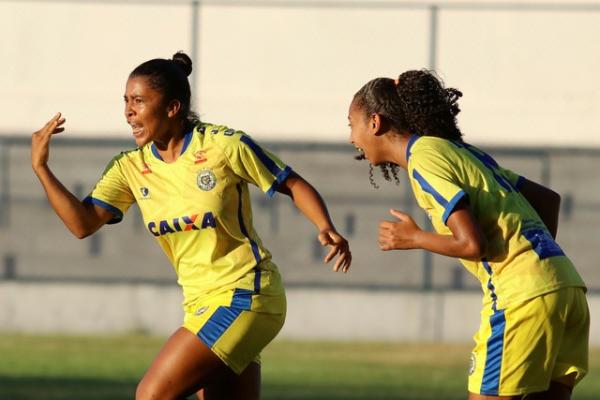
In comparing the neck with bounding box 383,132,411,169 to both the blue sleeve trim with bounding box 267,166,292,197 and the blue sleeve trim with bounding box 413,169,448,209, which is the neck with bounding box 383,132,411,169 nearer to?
the blue sleeve trim with bounding box 413,169,448,209

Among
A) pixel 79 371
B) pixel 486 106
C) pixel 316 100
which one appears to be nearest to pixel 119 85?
pixel 316 100

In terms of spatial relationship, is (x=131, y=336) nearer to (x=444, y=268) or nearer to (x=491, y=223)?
(x=444, y=268)

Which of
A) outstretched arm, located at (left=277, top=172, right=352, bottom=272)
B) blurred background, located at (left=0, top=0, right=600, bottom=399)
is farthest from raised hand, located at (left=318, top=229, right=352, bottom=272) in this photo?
blurred background, located at (left=0, top=0, right=600, bottom=399)

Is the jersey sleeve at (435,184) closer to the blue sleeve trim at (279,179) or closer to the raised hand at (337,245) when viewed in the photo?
the raised hand at (337,245)

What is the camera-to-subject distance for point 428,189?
18.0 ft

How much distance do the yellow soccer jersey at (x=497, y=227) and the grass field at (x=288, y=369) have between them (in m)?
5.72

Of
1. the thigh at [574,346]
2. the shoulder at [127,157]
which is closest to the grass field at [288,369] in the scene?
the shoulder at [127,157]

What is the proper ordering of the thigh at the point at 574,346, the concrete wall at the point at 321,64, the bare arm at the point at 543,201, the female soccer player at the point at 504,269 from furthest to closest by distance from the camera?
the concrete wall at the point at 321,64 → the bare arm at the point at 543,201 → the thigh at the point at 574,346 → the female soccer player at the point at 504,269

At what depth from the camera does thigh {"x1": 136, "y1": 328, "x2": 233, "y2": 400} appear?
5949 millimetres

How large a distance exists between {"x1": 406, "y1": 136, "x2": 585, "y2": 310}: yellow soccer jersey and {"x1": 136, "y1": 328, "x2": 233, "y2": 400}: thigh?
110 centimetres

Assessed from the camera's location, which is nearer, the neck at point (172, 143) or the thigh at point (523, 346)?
the thigh at point (523, 346)

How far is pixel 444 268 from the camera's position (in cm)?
1634

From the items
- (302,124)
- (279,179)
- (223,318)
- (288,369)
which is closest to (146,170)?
(279,179)

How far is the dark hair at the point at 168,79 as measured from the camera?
6.36m
